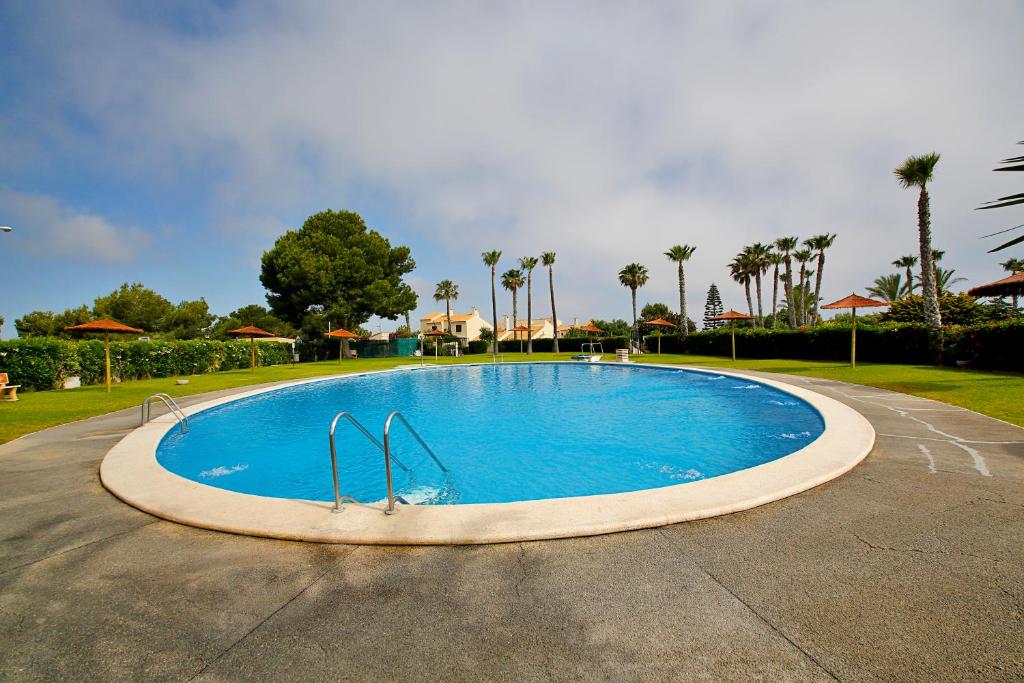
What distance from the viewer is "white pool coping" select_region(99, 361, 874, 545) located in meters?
3.82

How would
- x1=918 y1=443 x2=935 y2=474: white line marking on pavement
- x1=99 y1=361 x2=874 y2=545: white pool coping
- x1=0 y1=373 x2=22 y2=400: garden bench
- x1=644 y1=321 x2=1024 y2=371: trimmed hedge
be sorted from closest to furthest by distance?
x1=99 y1=361 x2=874 y2=545: white pool coping
x1=918 y1=443 x2=935 y2=474: white line marking on pavement
x1=0 y1=373 x2=22 y2=400: garden bench
x1=644 y1=321 x2=1024 y2=371: trimmed hedge

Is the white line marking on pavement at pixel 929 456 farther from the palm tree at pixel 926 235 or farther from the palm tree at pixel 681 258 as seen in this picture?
the palm tree at pixel 681 258

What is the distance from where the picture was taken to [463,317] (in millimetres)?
77188

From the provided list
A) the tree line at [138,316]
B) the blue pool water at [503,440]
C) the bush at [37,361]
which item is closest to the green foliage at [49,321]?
the tree line at [138,316]

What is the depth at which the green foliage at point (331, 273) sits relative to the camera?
127ft

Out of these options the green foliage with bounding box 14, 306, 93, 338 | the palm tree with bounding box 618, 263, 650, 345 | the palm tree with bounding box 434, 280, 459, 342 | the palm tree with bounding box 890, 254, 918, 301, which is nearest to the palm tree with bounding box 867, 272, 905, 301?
the palm tree with bounding box 890, 254, 918, 301

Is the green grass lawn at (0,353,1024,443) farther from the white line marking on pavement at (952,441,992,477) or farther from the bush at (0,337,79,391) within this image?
the white line marking on pavement at (952,441,992,477)

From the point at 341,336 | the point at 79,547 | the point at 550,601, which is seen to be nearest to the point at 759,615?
the point at 550,601

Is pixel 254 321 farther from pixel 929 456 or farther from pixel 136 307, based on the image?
pixel 929 456

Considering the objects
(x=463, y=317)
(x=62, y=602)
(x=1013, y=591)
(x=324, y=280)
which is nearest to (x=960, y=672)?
(x=1013, y=591)

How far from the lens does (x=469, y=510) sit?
14.4ft

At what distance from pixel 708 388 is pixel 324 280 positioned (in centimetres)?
3457

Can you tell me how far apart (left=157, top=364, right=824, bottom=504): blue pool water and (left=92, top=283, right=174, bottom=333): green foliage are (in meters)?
39.9

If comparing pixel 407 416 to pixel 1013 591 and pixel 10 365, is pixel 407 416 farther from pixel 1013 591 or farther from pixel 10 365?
pixel 10 365
